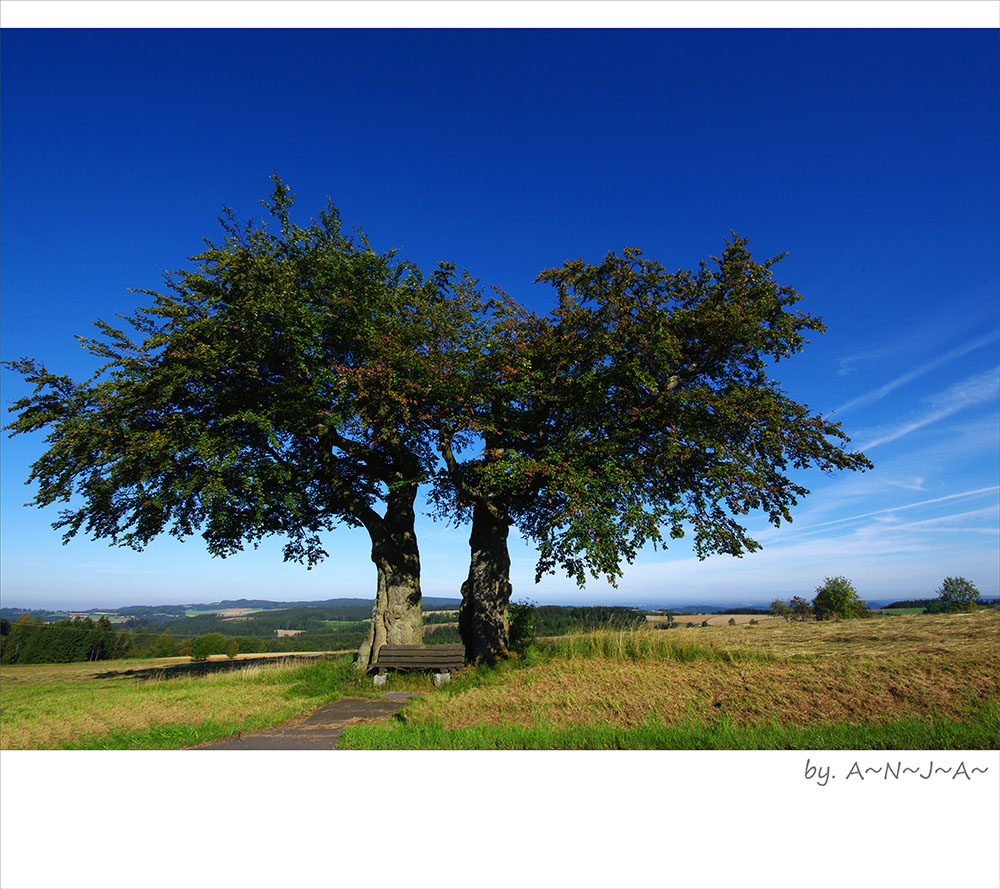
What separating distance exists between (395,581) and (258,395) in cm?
691

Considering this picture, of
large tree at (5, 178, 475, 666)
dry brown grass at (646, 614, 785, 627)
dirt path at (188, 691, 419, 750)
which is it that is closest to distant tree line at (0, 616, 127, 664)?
large tree at (5, 178, 475, 666)

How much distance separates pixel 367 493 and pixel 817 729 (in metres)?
14.6

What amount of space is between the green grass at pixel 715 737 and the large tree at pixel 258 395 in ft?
25.0

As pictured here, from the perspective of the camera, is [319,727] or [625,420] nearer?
[319,727]

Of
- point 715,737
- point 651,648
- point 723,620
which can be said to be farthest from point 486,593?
point 723,620

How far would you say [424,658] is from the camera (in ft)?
42.1

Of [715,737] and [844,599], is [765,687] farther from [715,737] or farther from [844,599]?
[844,599]

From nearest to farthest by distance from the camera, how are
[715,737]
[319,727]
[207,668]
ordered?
[715,737], [319,727], [207,668]

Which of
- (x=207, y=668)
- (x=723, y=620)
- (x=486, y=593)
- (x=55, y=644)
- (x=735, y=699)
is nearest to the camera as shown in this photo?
(x=735, y=699)

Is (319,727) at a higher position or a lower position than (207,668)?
higher

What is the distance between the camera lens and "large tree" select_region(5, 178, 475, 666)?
1288 centimetres

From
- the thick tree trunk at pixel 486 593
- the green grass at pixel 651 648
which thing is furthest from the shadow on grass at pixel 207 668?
the green grass at pixel 651 648

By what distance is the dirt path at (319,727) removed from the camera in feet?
24.7

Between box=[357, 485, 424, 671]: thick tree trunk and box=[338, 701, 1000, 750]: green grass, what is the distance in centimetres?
809
